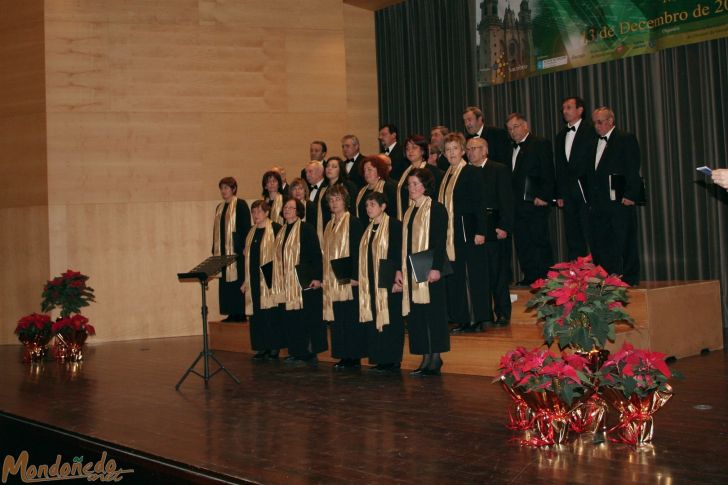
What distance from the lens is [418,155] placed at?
7.37 m

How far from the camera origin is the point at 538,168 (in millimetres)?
7609

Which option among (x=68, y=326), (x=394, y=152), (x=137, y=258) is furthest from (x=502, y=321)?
(x=137, y=258)

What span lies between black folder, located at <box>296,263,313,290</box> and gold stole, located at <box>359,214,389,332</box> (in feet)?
1.96

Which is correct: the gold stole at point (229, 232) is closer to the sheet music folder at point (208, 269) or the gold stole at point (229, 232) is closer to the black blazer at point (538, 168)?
the sheet music folder at point (208, 269)

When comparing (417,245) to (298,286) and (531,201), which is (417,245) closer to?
(531,201)

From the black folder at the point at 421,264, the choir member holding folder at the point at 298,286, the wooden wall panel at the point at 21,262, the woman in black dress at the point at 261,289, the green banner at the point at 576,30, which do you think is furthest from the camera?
the wooden wall panel at the point at 21,262

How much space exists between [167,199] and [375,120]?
319 cm

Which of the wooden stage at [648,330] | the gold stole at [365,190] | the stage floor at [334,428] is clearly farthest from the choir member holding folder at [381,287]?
the gold stole at [365,190]

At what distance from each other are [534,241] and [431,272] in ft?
4.96

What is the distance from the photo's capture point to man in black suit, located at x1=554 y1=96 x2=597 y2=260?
7.46m

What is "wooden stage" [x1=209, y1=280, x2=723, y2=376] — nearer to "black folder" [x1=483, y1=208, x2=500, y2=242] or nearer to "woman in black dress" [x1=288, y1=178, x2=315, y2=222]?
"black folder" [x1=483, y1=208, x2=500, y2=242]

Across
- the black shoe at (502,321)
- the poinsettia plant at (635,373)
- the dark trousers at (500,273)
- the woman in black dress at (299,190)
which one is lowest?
the poinsettia plant at (635,373)

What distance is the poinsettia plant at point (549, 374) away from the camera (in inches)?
170

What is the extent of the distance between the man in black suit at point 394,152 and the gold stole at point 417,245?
5.05 feet
